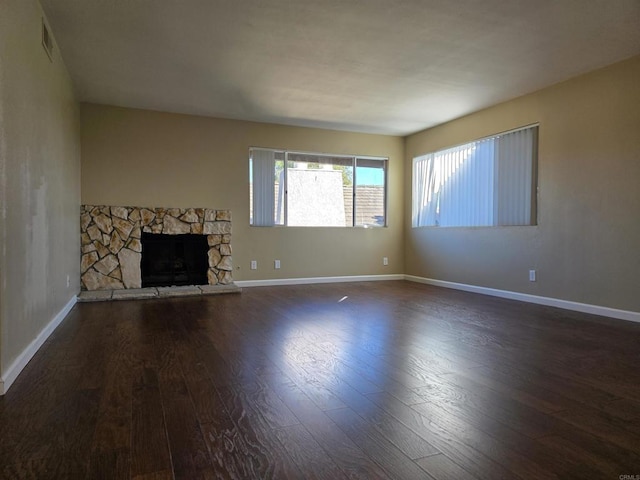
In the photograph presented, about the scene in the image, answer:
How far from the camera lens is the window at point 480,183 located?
484cm

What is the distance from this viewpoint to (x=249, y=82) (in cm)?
441

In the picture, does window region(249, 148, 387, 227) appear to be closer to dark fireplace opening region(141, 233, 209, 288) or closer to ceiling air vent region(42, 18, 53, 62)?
dark fireplace opening region(141, 233, 209, 288)

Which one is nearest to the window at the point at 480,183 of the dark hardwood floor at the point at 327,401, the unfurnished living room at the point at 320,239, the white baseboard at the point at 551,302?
the unfurnished living room at the point at 320,239

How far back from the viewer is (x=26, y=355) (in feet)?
8.09

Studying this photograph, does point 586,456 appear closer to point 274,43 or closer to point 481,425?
point 481,425

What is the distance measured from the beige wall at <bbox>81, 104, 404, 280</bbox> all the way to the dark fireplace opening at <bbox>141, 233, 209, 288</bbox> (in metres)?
0.45

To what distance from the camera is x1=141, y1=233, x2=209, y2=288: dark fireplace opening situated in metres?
5.54

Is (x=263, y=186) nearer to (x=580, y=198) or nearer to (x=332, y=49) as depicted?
(x=332, y=49)

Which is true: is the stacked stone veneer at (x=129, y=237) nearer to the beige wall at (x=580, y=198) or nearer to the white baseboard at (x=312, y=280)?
the white baseboard at (x=312, y=280)

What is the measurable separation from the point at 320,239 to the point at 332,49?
337 centimetres

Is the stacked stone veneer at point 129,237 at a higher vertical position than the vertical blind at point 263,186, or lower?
lower

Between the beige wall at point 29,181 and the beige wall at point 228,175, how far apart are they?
48.2 inches

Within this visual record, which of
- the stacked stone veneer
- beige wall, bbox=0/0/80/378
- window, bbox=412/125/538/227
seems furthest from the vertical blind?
beige wall, bbox=0/0/80/378

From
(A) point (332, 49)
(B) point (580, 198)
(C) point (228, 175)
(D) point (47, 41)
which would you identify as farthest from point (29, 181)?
(B) point (580, 198)
